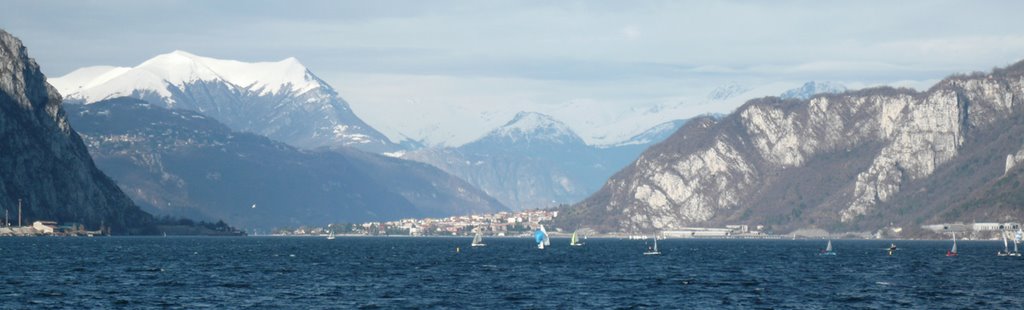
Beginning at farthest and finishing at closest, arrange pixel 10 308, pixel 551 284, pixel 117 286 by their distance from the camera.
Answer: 1. pixel 551 284
2. pixel 117 286
3. pixel 10 308

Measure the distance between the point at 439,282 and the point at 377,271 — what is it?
1121 inches

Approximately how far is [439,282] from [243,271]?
34246mm

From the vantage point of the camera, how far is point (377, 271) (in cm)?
19662

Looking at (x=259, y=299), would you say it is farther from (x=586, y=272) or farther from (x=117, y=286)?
(x=586, y=272)

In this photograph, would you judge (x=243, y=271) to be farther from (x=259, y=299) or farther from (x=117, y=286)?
(x=259, y=299)

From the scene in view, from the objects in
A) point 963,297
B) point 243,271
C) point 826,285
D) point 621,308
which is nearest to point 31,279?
point 243,271

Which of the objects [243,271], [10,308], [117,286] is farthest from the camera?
[243,271]

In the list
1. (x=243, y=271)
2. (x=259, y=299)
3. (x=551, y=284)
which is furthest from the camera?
(x=243, y=271)

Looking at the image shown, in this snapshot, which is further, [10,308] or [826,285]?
[826,285]

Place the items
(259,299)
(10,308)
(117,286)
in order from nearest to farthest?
(10,308), (259,299), (117,286)

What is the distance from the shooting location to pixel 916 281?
171500mm

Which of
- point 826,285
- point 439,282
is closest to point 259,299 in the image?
point 439,282

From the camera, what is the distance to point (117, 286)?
155250mm

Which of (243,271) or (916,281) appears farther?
(243,271)
